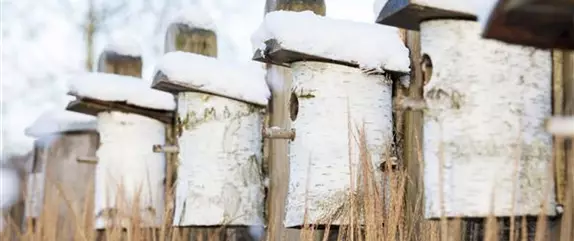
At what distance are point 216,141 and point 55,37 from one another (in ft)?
23.7

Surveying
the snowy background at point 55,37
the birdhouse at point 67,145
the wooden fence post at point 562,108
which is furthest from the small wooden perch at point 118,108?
the snowy background at point 55,37

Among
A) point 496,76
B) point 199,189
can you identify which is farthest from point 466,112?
point 199,189

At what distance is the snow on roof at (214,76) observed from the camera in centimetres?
329

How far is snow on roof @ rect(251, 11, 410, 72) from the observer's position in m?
2.65

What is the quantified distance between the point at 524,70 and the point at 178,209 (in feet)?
5.00

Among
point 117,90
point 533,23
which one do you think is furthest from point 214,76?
point 533,23

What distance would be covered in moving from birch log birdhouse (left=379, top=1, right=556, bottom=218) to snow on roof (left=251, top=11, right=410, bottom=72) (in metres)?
0.50

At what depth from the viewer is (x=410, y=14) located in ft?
7.27

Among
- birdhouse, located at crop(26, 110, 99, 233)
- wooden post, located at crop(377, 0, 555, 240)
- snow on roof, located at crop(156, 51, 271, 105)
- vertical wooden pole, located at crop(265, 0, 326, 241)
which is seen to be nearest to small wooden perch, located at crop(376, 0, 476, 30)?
wooden post, located at crop(377, 0, 555, 240)

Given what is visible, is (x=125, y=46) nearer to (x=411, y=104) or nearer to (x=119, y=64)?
(x=119, y=64)

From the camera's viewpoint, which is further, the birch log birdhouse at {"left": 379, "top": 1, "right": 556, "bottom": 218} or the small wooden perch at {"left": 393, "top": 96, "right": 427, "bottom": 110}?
the small wooden perch at {"left": 393, "top": 96, "right": 427, "bottom": 110}

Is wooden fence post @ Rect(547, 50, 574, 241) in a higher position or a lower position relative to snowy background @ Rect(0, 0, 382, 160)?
lower

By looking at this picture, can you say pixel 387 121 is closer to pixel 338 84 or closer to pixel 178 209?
pixel 338 84

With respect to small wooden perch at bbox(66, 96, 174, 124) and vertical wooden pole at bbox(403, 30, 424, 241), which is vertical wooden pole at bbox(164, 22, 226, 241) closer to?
small wooden perch at bbox(66, 96, 174, 124)
